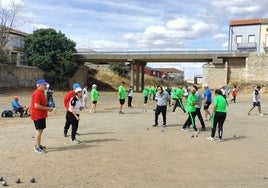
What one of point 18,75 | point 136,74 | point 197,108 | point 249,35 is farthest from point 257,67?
point 197,108

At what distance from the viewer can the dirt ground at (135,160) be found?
748cm

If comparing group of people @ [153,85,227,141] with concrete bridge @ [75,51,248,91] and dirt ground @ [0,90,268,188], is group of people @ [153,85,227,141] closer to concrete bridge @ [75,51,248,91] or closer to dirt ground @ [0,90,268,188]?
dirt ground @ [0,90,268,188]

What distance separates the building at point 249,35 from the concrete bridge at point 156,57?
11.4 metres

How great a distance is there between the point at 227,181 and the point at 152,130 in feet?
24.0

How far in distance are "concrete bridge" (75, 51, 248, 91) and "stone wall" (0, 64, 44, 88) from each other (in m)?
11.0

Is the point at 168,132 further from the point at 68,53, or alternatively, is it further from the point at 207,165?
the point at 68,53

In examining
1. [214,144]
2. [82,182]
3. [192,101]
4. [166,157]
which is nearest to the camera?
[82,182]

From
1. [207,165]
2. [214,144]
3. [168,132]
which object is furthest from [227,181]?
[168,132]

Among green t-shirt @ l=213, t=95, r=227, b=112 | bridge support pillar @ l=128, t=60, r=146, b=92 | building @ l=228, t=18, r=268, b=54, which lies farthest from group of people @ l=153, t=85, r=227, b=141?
building @ l=228, t=18, r=268, b=54

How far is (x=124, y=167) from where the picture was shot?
8.52 m

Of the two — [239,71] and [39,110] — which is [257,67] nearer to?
[239,71]

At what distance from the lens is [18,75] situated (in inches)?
2020

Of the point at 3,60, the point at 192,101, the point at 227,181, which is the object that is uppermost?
the point at 3,60

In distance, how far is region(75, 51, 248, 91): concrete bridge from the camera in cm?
6050
